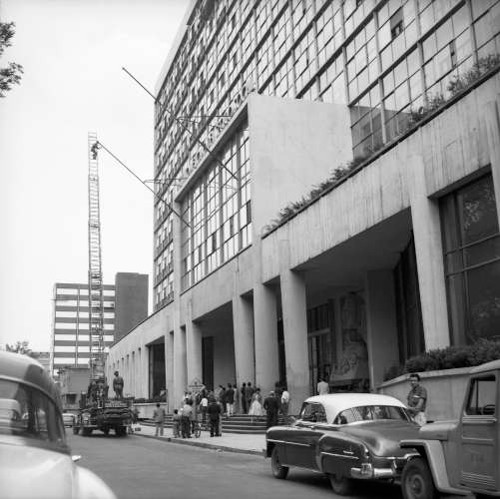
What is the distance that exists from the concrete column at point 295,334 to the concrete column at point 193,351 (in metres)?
16.8

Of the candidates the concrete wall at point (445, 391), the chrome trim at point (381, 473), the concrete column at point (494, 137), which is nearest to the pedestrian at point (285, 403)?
the concrete wall at point (445, 391)

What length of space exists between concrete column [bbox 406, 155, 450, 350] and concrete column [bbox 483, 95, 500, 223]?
3388 millimetres

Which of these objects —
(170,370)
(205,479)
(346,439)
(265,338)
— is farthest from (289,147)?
(346,439)

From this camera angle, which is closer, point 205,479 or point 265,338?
point 205,479

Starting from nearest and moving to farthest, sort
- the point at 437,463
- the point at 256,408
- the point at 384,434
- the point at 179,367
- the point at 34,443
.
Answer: the point at 34,443
the point at 437,463
the point at 384,434
the point at 256,408
the point at 179,367

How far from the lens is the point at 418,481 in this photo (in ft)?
28.2

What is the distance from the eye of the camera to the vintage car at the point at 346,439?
376 inches

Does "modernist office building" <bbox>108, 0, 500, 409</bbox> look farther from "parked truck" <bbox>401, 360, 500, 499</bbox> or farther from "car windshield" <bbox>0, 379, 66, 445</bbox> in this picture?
"car windshield" <bbox>0, 379, 66, 445</bbox>

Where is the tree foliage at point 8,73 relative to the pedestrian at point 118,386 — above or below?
above

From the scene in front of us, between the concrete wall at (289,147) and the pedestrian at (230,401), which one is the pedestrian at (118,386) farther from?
the concrete wall at (289,147)

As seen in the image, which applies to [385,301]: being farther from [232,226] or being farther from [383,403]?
[383,403]

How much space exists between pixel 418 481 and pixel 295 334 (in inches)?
809

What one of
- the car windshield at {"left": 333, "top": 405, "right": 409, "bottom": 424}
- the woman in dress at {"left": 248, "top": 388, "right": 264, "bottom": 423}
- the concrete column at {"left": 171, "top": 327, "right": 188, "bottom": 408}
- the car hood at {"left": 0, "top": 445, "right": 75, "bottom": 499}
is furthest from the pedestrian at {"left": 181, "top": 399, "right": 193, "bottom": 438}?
the concrete column at {"left": 171, "top": 327, "right": 188, "bottom": 408}

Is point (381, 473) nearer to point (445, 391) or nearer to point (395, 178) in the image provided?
point (445, 391)
